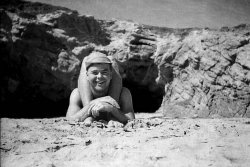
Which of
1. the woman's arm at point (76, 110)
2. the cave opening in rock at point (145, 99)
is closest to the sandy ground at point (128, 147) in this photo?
the woman's arm at point (76, 110)

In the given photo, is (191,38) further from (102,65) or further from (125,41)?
(102,65)

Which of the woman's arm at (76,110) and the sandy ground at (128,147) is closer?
the sandy ground at (128,147)

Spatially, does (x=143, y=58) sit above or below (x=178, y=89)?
above

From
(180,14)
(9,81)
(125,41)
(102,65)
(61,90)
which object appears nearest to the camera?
(102,65)

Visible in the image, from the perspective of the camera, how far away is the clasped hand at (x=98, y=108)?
3.19 metres

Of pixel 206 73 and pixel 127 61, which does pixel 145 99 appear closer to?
pixel 127 61

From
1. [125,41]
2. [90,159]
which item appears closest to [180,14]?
[90,159]

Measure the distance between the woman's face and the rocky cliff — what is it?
370 centimetres

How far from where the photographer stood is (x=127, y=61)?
8.00 m

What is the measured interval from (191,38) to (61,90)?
4.26 meters

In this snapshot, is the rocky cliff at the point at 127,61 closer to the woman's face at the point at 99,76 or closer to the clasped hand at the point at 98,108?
the woman's face at the point at 99,76

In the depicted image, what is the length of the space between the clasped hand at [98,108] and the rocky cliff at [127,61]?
155 inches

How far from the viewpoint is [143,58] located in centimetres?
805

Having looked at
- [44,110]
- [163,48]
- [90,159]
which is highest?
[163,48]
